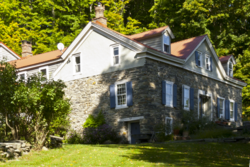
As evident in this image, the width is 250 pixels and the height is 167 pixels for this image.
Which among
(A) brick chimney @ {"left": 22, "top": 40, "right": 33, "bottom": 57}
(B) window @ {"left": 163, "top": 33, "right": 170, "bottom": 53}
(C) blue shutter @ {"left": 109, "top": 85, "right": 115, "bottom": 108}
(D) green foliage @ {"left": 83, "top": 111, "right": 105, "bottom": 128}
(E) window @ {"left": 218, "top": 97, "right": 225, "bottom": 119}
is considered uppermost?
(A) brick chimney @ {"left": 22, "top": 40, "right": 33, "bottom": 57}

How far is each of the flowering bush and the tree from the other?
5.55 m

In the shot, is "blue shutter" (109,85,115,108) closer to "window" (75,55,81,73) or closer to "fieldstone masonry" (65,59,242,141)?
"fieldstone masonry" (65,59,242,141)

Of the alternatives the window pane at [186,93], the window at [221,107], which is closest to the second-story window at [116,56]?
the window pane at [186,93]

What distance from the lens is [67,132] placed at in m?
25.0

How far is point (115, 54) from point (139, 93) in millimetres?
3445

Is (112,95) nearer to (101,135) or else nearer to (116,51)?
(101,135)

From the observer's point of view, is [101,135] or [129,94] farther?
[101,135]

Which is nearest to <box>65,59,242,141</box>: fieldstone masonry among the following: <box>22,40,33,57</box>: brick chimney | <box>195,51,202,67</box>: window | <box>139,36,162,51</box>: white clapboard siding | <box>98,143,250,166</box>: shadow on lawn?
<box>195,51,202,67</box>: window

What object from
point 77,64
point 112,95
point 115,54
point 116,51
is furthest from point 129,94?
point 77,64

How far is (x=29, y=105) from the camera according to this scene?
16.0m

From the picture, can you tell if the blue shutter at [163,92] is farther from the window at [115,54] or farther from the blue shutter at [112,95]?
the window at [115,54]

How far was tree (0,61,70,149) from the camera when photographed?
15953 millimetres

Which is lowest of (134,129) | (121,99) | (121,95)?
(134,129)

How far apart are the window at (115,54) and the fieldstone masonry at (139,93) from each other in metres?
0.76
